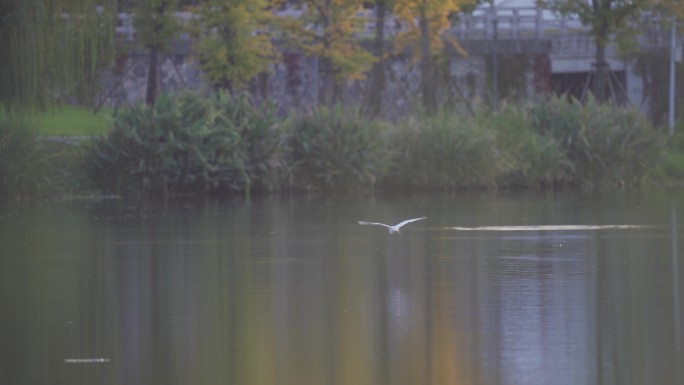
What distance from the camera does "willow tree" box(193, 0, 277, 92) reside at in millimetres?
46156

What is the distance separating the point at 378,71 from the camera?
55844 mm

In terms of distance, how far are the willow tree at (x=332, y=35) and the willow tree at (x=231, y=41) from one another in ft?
8.03

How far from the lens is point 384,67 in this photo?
57.5m

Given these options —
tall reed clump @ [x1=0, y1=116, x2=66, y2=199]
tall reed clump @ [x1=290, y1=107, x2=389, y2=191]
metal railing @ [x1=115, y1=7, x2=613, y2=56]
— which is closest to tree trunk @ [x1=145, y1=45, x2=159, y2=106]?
metal railing @ [x1=115, y1=7, x2=613, y2=56]

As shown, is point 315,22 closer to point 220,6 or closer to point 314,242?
point 220,6

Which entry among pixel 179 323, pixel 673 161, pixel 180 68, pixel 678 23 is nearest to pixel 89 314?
pixel 179 323

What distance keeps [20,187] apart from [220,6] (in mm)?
15038

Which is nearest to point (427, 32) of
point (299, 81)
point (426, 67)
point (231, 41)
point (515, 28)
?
point (426, 67)

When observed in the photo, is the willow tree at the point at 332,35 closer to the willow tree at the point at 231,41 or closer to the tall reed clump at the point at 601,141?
the willow tree at the point at 231,41

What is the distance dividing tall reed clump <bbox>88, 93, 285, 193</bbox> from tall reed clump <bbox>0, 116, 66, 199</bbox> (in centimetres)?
181

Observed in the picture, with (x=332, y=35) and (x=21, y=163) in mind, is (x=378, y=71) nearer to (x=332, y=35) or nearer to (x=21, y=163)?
(x=332, y=35)

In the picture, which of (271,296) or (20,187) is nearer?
(271,296)

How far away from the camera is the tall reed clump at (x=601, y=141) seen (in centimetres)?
3834

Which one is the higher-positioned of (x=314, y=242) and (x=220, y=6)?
(x=220, y=6)
